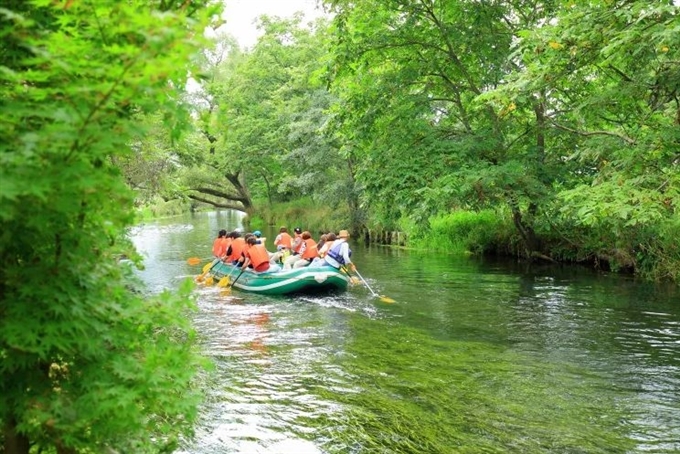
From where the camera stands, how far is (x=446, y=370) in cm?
726

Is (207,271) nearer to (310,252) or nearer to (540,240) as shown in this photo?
(310,252)

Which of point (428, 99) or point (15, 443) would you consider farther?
point (428, 99)

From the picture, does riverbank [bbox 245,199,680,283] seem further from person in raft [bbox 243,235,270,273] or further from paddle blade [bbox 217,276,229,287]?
paddle blade [bbox 217,276,229,287]

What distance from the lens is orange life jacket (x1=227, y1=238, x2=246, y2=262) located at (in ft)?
48.4

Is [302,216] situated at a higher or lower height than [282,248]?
higher

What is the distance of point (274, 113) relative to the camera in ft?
102

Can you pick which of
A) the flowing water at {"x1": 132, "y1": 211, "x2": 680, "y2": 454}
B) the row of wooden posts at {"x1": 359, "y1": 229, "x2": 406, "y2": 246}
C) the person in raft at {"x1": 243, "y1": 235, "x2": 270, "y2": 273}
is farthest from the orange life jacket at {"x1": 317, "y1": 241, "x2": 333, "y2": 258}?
the row of wooden posts at {"x1": 359, "y1": 229, "x2": 406, "y2": 246}

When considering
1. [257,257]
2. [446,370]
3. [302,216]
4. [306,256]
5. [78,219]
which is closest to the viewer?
[78,219]

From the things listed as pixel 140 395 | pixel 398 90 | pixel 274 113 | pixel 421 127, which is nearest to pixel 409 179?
pixel 421 127

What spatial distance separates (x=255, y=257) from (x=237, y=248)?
1.50 m

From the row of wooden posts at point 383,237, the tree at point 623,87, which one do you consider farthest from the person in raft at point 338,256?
the row of wooden posts at point 383,237

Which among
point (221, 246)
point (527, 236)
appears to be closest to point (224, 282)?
point (221, 246)

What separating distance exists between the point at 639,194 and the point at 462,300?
4578mm

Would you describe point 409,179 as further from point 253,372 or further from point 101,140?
point 101,140
